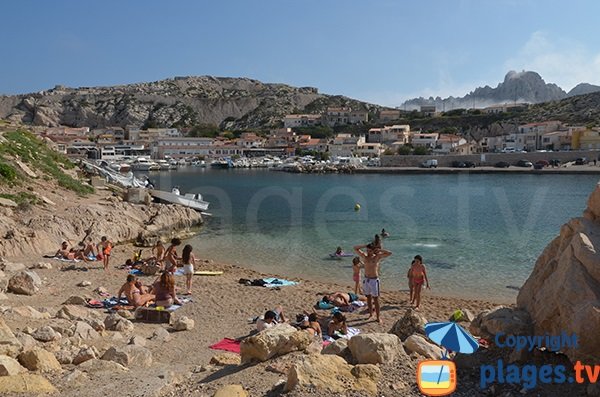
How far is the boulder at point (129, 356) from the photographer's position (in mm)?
6896

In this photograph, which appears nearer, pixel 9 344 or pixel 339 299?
pixel 9 344

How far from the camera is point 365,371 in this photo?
18.1 ft

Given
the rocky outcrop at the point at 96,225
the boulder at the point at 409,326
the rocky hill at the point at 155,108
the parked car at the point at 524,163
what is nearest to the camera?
the boulder at the point at 409,326

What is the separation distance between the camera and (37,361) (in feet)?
20.1

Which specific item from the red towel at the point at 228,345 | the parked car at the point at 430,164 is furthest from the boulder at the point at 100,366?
the parked car at the point at 430,164

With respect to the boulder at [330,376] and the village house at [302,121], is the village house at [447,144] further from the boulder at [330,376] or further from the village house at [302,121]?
the boulder at [330,376]

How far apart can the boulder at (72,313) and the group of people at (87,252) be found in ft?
19.9

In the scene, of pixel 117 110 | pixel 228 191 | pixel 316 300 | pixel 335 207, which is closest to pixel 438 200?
pixel 335 207

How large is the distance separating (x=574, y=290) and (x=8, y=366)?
6.45 meters

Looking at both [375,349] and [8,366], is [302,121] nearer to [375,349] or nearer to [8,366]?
[375,349]

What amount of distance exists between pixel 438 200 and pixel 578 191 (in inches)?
671

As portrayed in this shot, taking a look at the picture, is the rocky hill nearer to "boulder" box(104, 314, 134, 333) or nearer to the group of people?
the group of people

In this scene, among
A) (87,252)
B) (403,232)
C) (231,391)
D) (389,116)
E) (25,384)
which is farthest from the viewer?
(389,116)

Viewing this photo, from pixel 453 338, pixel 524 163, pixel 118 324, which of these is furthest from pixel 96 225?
pixel 524 163
